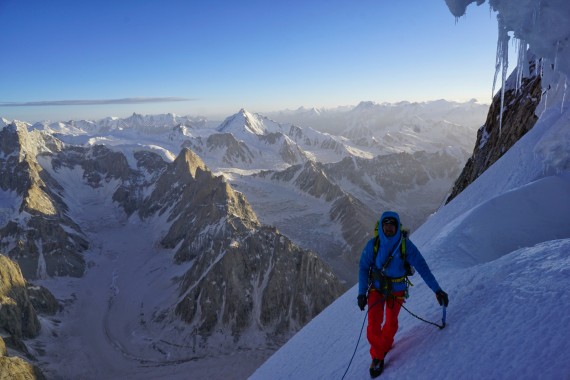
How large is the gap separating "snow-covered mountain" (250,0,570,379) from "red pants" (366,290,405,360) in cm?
33

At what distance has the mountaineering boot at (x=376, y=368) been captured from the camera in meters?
6.79

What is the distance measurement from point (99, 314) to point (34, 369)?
44978 mm

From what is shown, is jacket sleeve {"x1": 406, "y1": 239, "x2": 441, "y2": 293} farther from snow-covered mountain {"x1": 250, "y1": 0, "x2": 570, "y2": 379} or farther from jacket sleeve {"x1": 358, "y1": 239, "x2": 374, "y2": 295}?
snow-covered mountain {"x1": 250, "y1": 0, "x2": 570, "y2": 379}

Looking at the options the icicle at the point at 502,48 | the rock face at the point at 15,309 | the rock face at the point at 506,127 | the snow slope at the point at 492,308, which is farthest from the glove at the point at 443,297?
the rock face at the point at 15,309

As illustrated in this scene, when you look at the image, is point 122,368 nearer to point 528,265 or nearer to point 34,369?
point 34,369

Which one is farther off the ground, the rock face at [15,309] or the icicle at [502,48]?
the icicle at [502,48]

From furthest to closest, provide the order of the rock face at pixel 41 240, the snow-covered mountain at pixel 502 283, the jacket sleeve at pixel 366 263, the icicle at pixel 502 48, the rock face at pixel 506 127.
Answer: the rock face at pixel 41 240 → the rock face at pixel 506 127 → the icicle at pixel 502 48 → the jacket sleeve at pixel 366 263 → the snow-covered mountain at pixel 502 283

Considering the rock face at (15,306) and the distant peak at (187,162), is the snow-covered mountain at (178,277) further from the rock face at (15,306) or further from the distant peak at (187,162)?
the distant peak at (187,162)

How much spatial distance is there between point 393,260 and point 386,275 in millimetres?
349

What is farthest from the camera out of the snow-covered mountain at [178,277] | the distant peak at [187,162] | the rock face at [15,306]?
the distant peak at [187,162]

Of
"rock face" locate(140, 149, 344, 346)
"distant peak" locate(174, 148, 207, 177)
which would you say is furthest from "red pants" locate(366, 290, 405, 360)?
"distant peak" locate(174, 148, 207, 177)

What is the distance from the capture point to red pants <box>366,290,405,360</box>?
6863 millimetres

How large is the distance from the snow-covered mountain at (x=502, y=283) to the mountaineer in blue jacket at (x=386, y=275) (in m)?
0.45

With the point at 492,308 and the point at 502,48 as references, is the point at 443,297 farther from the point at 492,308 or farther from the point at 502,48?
the point at 502,48
